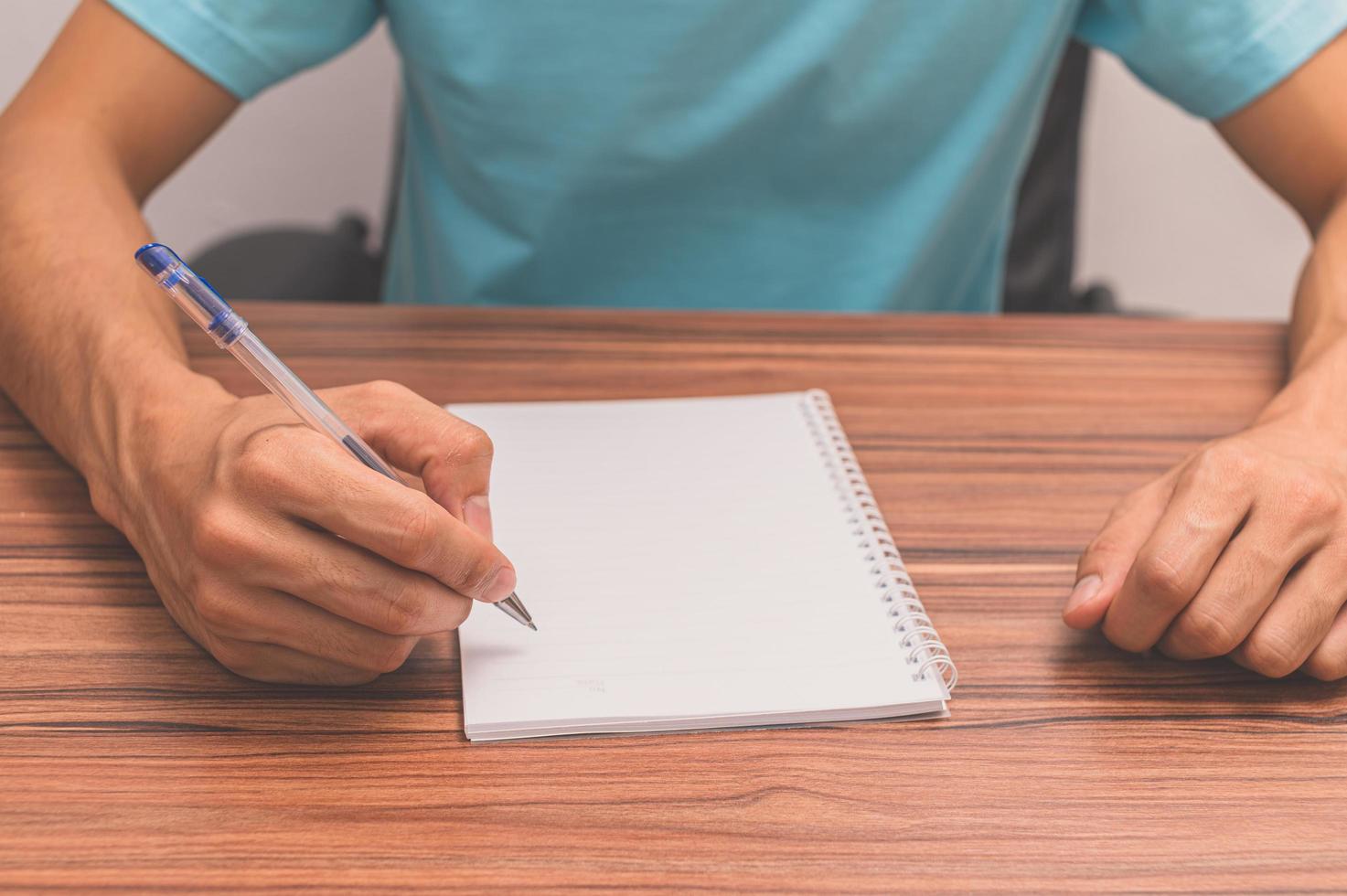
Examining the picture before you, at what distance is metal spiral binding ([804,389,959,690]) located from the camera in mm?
520

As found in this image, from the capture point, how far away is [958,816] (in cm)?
45

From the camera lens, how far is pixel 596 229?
3.26 feet

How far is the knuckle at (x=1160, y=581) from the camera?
516 mm

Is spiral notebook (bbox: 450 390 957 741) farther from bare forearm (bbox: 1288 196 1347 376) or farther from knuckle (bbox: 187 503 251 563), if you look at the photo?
bare forearm (bbox: 1288 196 1347 376)

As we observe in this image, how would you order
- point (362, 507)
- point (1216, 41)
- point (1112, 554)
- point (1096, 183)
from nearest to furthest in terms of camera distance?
1. point (362, 507)
2. point (1112, 554)
3. point (1216, 41)
4. point (1096, 183)

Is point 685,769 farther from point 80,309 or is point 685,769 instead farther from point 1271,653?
point 80,309

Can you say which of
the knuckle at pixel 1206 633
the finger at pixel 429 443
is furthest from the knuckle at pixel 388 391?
the knuckle at pixel 1206 633

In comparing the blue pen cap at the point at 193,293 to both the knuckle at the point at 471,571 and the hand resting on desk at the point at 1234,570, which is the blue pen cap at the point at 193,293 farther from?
the hand resting on desk at the point at 1234,570

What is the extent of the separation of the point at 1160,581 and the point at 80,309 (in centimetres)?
55

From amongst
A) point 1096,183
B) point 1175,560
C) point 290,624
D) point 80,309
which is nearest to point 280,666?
point 290,624

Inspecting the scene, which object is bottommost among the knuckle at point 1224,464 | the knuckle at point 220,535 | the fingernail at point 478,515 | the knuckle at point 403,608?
the knuckle at point 1224,464

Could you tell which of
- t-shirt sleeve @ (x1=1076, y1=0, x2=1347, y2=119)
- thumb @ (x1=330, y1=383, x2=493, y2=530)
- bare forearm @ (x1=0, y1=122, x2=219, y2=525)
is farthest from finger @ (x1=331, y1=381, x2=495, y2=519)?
t-shirt sleeve @ (x1=1076, y1=0, x2=1347, y2=119)

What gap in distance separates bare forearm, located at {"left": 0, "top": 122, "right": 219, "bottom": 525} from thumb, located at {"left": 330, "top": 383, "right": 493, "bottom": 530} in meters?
0.10

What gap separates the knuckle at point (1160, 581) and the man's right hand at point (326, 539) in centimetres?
27
